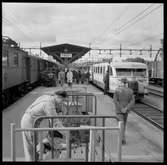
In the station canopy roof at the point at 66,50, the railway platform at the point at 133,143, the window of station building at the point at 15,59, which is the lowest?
the railway platform at the point at 133,143

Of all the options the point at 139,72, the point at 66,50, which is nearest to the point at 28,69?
the point at 66,50

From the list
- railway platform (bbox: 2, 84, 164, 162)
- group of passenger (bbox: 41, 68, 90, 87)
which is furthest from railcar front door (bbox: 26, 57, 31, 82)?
railway platform (bbox: 2, 84, 164, 162)

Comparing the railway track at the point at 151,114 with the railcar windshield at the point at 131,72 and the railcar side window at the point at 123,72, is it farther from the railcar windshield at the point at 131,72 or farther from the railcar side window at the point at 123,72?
the railcar side window at the point at 123,72

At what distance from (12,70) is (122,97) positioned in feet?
25.9

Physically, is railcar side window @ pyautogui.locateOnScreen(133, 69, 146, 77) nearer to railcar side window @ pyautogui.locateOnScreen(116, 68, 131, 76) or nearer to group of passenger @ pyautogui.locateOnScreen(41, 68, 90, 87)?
railcar side window @ pyautogui.locateOnScreen(116, 68, 131, 76)

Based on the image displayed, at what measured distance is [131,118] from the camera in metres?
10.1

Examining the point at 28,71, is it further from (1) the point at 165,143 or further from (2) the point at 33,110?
(1) the point at 165,143

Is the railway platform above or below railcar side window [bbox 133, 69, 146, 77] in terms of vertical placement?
below

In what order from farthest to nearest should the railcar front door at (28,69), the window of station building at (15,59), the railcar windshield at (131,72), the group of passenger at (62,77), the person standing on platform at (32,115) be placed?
the group of passenger at (62,77) → the railcar front door at (28,69) → the railcar windshield at (131,72) → the window of station building at (15,59) → the person standing on platform at (32,115)

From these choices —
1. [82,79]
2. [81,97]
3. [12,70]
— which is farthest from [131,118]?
[82,79]

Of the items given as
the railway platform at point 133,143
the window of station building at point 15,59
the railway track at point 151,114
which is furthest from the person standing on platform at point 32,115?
the window of station building at point 15,59

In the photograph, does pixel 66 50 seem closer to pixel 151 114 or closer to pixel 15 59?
pixel 15 59

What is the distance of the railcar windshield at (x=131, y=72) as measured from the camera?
612 inches

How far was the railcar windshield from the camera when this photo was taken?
15.5m
